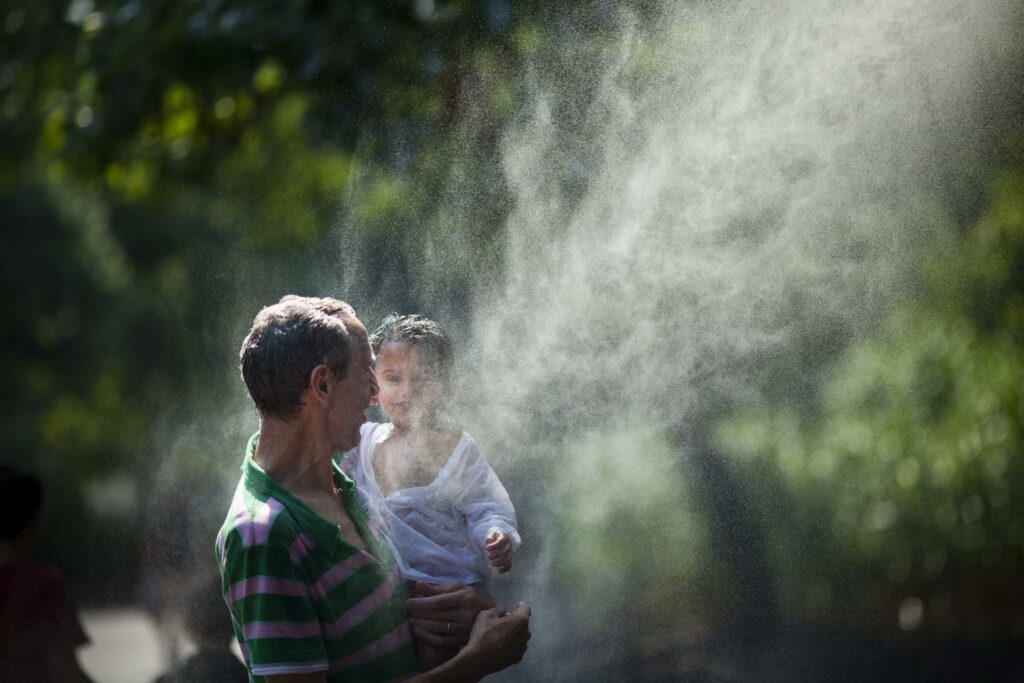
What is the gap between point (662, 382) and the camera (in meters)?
2.50

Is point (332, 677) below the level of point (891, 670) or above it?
above

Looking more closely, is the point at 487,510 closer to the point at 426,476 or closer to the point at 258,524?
the point at 426,476

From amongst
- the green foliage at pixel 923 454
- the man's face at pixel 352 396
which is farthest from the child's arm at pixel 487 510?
the green foliage at pixel 923 454

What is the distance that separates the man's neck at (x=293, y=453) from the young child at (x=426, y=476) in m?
0.20

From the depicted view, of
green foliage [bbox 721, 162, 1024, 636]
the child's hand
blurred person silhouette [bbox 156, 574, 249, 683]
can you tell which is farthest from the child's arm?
blurred person silhouette [bbox 156, 574, 249, 683]

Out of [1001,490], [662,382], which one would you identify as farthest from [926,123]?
[1001,490]

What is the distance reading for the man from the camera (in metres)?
1.52

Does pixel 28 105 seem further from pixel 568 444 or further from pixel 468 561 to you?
pixel 468 561

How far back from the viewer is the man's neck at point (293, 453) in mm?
1667

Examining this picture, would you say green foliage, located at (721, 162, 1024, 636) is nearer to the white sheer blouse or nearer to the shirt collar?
the white sheer blouse

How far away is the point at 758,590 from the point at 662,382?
64 cm

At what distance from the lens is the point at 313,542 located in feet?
5.22

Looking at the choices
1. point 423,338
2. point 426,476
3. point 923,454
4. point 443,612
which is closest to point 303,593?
point 443,612

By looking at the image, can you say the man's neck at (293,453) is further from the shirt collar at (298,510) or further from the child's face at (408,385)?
the child's face at (408,385)
